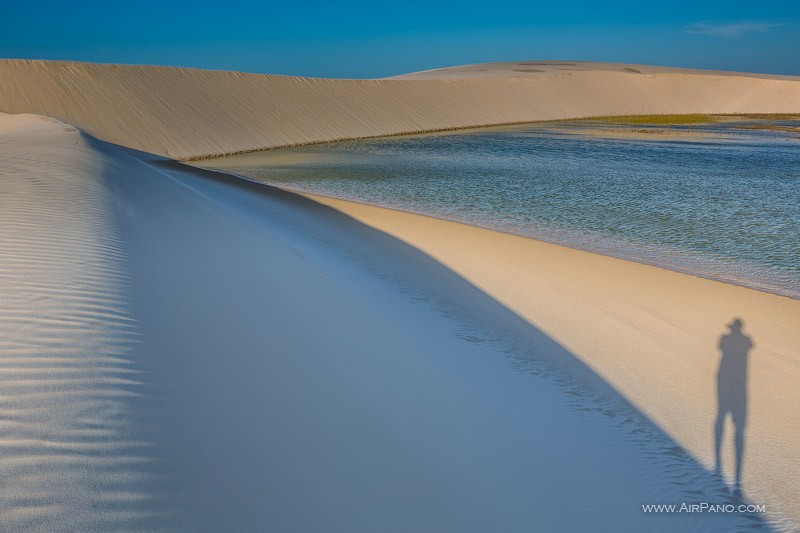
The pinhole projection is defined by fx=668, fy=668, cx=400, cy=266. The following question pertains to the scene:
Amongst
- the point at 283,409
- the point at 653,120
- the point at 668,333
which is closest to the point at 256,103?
the point at 653,120

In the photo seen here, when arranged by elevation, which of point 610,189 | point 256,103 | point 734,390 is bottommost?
point 734,390

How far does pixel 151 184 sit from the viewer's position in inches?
400

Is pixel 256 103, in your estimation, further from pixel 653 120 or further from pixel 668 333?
pixel 668 333

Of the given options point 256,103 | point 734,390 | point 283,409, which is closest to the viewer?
point 283,409

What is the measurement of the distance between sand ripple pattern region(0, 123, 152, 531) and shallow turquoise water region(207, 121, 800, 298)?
221 inches

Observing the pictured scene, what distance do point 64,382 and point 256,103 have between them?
29210 mm

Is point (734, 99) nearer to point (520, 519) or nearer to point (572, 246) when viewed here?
point (572, 246)

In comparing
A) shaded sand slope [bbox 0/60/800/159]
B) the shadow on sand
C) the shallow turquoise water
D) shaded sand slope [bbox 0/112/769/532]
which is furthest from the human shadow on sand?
shaded sand slope [bbox 0/60/800/159]

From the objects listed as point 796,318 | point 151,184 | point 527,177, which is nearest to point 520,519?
point 796,318

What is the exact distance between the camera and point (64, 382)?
274 centimetres

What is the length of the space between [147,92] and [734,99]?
4592 cm

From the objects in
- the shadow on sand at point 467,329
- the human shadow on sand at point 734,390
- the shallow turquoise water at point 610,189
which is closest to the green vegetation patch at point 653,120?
the shallow turquoise water at point 610,189

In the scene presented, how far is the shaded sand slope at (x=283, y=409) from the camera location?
2.35 m

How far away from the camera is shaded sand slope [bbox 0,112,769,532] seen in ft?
7.70
